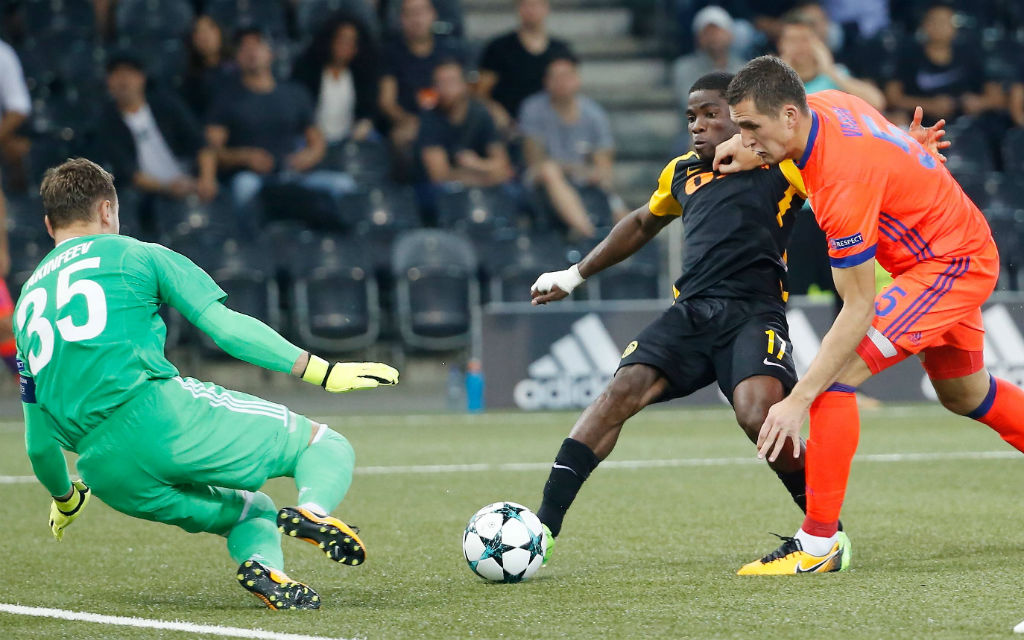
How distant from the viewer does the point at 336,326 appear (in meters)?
12.5

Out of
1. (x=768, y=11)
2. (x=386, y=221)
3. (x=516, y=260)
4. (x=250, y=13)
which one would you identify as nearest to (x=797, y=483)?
(x=516, y=260)

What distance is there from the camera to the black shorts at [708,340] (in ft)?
16.6

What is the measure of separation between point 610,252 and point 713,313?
511 mm

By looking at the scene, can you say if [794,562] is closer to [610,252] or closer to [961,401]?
[961,401]

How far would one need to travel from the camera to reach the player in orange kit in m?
4.45

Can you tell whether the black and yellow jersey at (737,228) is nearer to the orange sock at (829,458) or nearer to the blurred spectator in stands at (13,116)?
the orange sock at (829,458)

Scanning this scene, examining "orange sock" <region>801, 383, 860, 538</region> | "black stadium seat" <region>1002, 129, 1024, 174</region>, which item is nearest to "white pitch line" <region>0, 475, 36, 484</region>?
"orange sock" <region>801, 383, 860, 538</region>

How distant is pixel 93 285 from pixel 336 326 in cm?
838

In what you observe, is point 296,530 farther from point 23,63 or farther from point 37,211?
point 23,63

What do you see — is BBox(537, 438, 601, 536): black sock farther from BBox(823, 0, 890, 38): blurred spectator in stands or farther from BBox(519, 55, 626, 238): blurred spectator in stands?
BBox(823, 0, 890, 38): blurred spectator in stands

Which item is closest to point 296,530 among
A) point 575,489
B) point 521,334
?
point 575,489

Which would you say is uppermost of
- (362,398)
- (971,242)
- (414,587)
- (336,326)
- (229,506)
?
(971,242)

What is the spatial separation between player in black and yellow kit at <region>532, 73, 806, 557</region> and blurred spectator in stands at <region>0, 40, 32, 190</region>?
7272mm

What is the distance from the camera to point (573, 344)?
11492 millimetres
